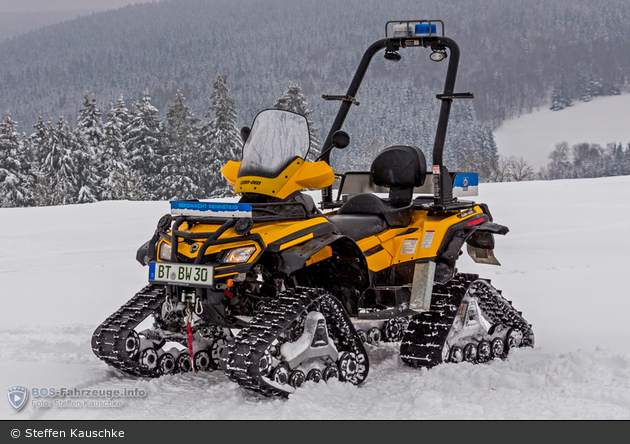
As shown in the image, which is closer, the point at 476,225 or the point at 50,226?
the point at 476,225

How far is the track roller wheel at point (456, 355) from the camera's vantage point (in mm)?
6027

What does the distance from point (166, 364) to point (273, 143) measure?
6.29ft

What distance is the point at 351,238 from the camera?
5.68 m

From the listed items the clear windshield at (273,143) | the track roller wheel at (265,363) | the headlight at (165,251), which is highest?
the clear windshield at (273,143)

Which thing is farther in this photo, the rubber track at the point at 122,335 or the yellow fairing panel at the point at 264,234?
the rubber track at the point at 122,335

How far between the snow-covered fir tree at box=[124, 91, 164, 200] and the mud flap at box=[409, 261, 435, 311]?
44.0m

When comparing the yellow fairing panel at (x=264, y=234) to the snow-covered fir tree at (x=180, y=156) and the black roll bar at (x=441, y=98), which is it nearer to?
the black roll bar at (x=441, y=98)

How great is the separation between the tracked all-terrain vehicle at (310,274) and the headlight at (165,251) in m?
0.02

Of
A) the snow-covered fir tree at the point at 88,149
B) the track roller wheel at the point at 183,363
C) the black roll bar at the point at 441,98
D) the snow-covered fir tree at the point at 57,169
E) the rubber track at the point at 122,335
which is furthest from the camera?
the snow-covered fir tree at the point at 88,149

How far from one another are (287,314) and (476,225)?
2.44 meters

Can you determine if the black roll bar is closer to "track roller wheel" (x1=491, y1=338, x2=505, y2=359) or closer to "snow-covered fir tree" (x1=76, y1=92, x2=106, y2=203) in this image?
"track roller wheel" (x1=491, y1=338, x2=505, y2=359)

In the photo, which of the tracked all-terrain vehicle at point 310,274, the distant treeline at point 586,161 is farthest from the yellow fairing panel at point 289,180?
the distant treeline at point 586,161
